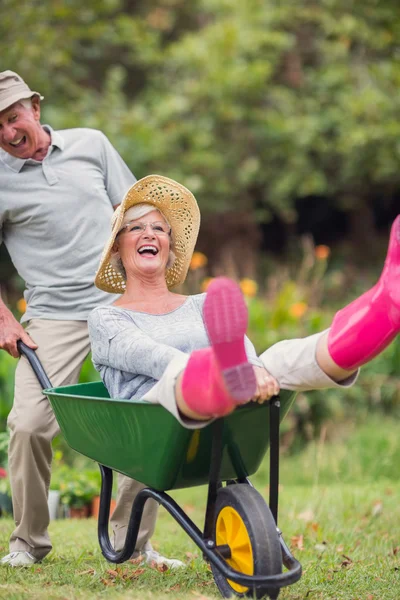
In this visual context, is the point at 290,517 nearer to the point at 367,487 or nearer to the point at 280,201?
the point at 367,487

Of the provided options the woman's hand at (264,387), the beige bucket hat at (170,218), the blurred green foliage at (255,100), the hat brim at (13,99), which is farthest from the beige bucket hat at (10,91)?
the blurred green foliage at (255,100)

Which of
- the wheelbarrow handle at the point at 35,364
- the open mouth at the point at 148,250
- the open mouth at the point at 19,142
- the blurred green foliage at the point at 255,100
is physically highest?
the blurred green foliage at the point at 255,100

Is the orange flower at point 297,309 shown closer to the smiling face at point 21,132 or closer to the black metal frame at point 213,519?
the smiling face at point 21,132

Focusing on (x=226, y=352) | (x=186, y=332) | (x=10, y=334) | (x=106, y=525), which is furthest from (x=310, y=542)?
(x=226, y=352)

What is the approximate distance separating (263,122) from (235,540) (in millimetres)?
6811

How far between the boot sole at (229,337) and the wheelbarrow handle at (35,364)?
3.86 ft

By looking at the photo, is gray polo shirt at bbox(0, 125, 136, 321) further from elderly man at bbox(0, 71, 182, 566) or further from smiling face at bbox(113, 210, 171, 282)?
smiling face at bbox(113, 210, 171, 282)

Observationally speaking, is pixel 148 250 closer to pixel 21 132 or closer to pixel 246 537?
pixel 21 132

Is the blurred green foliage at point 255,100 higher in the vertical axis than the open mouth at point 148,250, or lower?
higher

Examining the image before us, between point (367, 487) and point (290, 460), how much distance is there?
1085mm

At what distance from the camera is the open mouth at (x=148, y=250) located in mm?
3174

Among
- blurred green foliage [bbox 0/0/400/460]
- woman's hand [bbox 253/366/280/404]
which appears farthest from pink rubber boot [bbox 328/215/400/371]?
blurred green foliage [bbox 0/0/400/460]

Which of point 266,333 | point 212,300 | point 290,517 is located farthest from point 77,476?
point 212,300

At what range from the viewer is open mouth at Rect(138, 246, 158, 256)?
3174 millimetres
